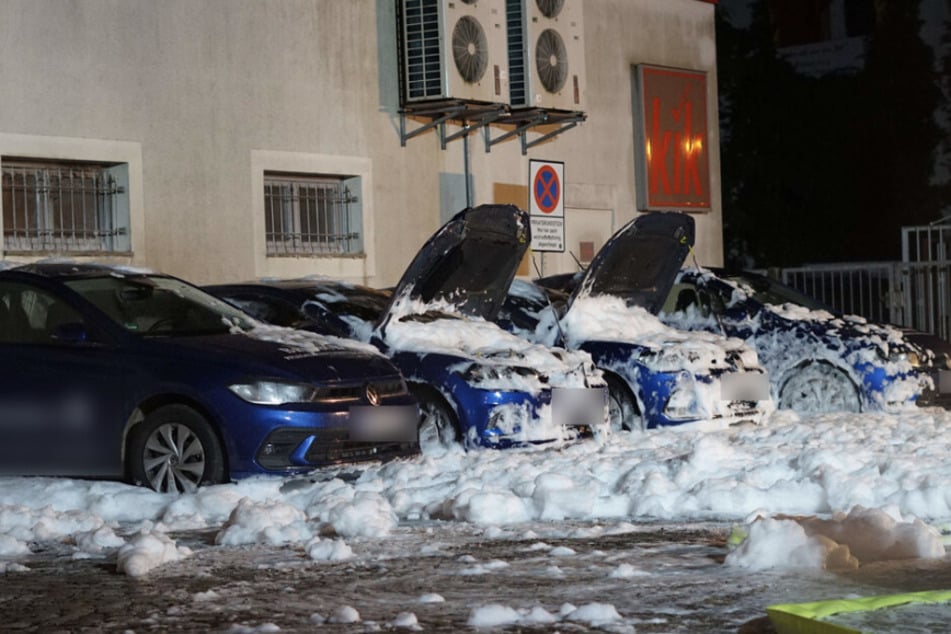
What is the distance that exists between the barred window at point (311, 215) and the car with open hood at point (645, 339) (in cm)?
424

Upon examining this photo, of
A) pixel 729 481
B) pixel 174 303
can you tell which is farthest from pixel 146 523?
pixel 729 481

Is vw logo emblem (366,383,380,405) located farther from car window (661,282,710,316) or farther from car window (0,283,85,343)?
car window (661,282,710,316)

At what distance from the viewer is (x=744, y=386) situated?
1409 centimetres

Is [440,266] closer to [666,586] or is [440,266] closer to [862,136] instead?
[666,586]

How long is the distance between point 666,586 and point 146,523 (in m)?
3.27

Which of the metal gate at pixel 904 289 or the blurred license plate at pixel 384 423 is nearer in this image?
the blurred license plate at pixel 384 423

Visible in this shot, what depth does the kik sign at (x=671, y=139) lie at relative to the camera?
77.0 ft

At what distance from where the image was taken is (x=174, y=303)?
11.2 m

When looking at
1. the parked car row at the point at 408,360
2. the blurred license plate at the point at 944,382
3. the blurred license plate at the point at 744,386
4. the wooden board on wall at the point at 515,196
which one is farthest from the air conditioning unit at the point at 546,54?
the blurred license plate at the point at 744,386

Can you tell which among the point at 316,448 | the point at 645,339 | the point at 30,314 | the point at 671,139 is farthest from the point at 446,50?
the point at 316,448

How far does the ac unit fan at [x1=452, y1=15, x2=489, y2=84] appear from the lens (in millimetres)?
19406

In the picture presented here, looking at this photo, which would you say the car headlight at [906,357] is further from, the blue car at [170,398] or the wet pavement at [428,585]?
the wet pavement at [428,585]

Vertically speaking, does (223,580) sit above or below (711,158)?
below

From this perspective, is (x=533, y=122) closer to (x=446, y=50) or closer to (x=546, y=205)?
(x=446, y=50)
